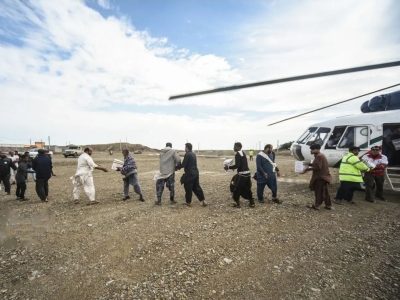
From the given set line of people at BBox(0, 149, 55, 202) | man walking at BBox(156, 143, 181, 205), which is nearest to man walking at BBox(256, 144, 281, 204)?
man walking at BBox(156, 143, 181, 205)

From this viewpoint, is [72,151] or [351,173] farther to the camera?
[72,151]

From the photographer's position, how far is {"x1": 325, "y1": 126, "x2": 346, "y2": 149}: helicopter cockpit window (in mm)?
11641

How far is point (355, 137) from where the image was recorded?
11.2 metres

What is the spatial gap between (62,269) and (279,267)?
3.35 meters

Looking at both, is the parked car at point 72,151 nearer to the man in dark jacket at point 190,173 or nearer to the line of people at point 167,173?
the line of people at point 167,173

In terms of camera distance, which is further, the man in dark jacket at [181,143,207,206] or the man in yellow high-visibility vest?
the man in yellow high-visibility vest

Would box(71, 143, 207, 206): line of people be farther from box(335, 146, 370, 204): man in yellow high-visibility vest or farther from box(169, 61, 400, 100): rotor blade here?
box(169, 61, 400, 100): rotor blade

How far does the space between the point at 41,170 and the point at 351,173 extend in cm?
985

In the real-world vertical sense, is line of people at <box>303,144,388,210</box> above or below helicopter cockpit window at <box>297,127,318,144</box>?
below

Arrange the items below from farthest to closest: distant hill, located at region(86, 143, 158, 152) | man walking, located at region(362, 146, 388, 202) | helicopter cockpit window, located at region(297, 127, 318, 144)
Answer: distant hill, located at region(86, 143, 158, 152) → helicopter cockpit window, located at region(297, 127, 318, 144) → man walking, located at region(362, 146, 388, 202)

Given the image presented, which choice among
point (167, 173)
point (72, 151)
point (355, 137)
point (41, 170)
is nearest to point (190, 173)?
point (167, 173)

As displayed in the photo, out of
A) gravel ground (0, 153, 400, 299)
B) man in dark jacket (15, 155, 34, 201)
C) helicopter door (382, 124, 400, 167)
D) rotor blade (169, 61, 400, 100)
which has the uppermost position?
rotor blade (169, 61, 400, 100)

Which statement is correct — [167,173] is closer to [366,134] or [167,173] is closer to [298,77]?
[298,77]

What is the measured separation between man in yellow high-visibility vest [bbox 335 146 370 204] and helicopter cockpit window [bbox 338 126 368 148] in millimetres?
2567
